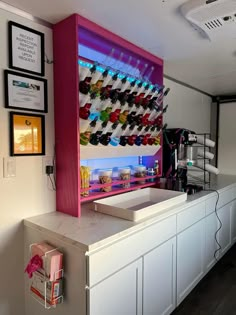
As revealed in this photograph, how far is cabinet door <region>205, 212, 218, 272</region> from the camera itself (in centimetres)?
232

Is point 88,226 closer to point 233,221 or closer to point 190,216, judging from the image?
point 190,216

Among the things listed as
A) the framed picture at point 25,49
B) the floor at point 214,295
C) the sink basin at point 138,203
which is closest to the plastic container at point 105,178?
Answer: the sink basin at point 138,203

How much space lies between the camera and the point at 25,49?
1.53 metres

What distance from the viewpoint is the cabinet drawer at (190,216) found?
187 cm

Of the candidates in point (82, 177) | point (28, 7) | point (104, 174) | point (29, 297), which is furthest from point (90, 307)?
point (28, 7)

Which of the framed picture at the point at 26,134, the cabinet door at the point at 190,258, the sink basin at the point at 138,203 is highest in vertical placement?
the framed picture at the point at 26,134

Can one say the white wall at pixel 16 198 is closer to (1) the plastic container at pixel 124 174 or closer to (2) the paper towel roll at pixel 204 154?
(1) the plastic container at pixel 124 174

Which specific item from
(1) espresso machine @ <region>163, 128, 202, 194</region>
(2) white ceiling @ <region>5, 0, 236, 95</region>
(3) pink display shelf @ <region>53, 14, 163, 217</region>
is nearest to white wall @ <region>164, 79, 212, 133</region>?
(2) white ceiling @ <region>5, 0, 236, 95</region>

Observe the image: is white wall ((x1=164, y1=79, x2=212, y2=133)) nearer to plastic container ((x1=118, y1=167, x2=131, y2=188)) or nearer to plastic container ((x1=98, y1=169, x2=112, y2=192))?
plastic container ((x1=118, y1=167, x2=131, y2=188))

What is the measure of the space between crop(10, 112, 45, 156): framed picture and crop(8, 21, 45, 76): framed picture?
302 millimetres

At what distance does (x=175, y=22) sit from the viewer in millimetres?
1624

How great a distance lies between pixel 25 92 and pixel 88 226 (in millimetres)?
930

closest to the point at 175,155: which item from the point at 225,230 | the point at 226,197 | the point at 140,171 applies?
the point at 140,171

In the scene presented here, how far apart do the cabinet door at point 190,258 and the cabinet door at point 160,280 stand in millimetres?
93
